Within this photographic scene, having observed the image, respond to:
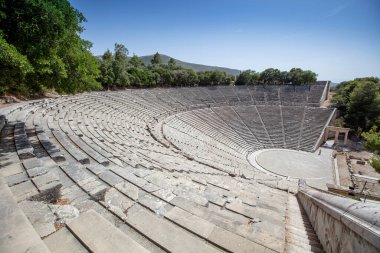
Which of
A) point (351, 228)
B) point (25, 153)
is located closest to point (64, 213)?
point (25, 153)

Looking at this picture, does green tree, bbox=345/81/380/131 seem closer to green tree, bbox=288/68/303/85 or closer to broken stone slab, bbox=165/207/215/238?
green tree, bbox=288/68/303/85

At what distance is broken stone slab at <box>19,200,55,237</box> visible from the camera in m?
2.50

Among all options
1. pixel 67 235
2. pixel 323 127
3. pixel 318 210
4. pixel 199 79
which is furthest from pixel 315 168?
pixel 199 79

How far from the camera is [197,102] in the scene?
128 ft

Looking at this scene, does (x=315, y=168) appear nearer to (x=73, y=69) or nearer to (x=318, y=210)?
(x=318, y=210)

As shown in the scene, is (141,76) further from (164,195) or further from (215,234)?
(215,234)

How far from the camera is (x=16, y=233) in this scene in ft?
6.86

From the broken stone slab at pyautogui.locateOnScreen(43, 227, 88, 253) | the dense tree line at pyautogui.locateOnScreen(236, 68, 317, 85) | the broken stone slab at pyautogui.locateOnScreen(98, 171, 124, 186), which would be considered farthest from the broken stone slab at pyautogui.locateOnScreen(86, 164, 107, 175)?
the dense tree line at pyautogui.locateOnScreen(236, 68, 317, 85)

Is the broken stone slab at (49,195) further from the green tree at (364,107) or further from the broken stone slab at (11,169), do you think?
the green tree at (364,107)

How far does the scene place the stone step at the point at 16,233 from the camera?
194 centimetres

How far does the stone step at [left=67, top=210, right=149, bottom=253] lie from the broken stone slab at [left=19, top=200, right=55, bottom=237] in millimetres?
251

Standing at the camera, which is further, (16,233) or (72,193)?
(72,193)

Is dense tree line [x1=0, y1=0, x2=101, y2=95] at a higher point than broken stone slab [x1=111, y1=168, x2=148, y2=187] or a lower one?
higher

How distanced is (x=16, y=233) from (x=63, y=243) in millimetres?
488
